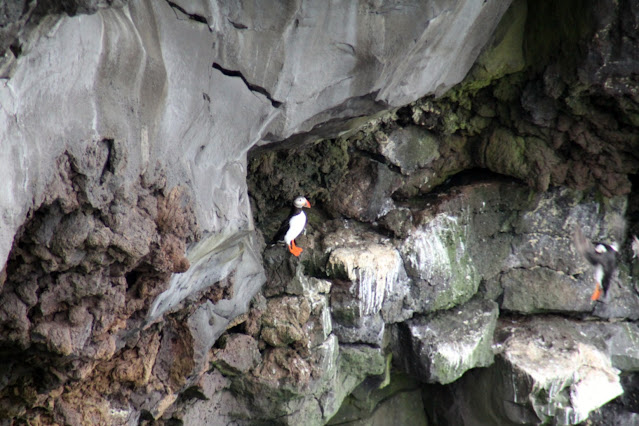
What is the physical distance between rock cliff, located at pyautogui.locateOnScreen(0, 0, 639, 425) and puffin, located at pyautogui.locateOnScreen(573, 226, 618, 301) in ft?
0.65

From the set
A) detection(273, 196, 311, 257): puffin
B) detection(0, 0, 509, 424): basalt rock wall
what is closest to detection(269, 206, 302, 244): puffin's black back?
detection(273, 196, 311, 257): puffin

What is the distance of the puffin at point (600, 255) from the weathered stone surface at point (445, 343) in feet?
3.40

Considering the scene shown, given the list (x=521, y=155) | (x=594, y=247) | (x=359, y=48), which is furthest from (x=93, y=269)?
(x=594, y=247)

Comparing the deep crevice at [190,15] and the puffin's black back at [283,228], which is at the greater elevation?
the deep crevice at [190,15]

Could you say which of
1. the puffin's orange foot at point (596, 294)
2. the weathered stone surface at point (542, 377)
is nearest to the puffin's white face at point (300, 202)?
the weathered stone surface at point (542, 377)

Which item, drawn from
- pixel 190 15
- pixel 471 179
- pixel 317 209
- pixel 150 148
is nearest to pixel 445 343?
pixel 471 179

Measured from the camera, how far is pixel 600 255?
5852 mm

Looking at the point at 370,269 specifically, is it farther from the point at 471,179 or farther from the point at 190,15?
the point at 190,15

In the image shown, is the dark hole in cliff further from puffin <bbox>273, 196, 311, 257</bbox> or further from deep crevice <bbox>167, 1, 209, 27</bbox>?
deep crevice <bbox>167, 1, 209, 27</bbox>

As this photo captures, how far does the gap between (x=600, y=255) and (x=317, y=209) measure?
2576 mm

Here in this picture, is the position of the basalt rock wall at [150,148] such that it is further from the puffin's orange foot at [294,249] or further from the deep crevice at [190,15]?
the puffin's orange foot at [294,249]

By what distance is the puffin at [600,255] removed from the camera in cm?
586

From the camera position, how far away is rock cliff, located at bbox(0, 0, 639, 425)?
274cm

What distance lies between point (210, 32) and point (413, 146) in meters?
2.85
